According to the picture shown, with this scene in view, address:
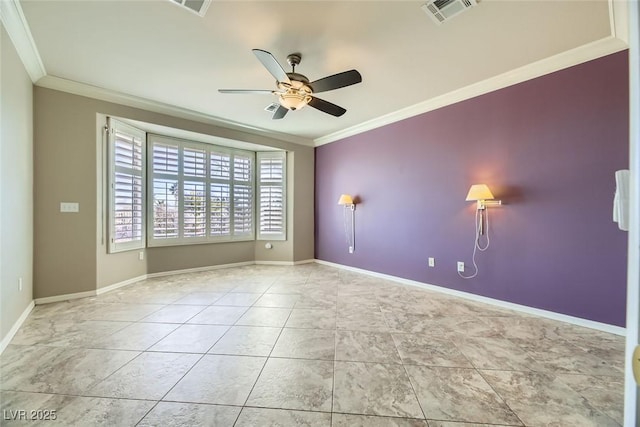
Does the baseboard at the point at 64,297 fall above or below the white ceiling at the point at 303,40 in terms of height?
below

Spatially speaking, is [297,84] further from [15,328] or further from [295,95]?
[15,328]

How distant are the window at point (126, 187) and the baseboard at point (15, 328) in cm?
102

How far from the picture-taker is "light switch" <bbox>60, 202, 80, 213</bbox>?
3293 mm

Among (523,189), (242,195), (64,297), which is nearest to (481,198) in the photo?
(523,189)

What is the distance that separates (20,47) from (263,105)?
2.46 metres

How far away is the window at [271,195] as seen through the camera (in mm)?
5621

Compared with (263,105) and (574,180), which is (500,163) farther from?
(263,105)

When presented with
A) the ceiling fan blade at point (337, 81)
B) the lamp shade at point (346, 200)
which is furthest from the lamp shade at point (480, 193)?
the lamp shade at point (346, 200)

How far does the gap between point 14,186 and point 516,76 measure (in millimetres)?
5362

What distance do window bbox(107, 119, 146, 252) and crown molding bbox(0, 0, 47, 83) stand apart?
87 cm

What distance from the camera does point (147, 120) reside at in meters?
3.96

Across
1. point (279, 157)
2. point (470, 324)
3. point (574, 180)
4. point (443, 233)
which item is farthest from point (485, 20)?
point (279, 157)

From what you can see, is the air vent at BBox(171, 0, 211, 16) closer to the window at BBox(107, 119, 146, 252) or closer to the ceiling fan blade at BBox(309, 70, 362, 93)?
the ceiling fan blade at BBox(309, 70, 362, 93)

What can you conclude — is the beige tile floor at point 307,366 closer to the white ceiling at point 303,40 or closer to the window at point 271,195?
the window at point 271,195
